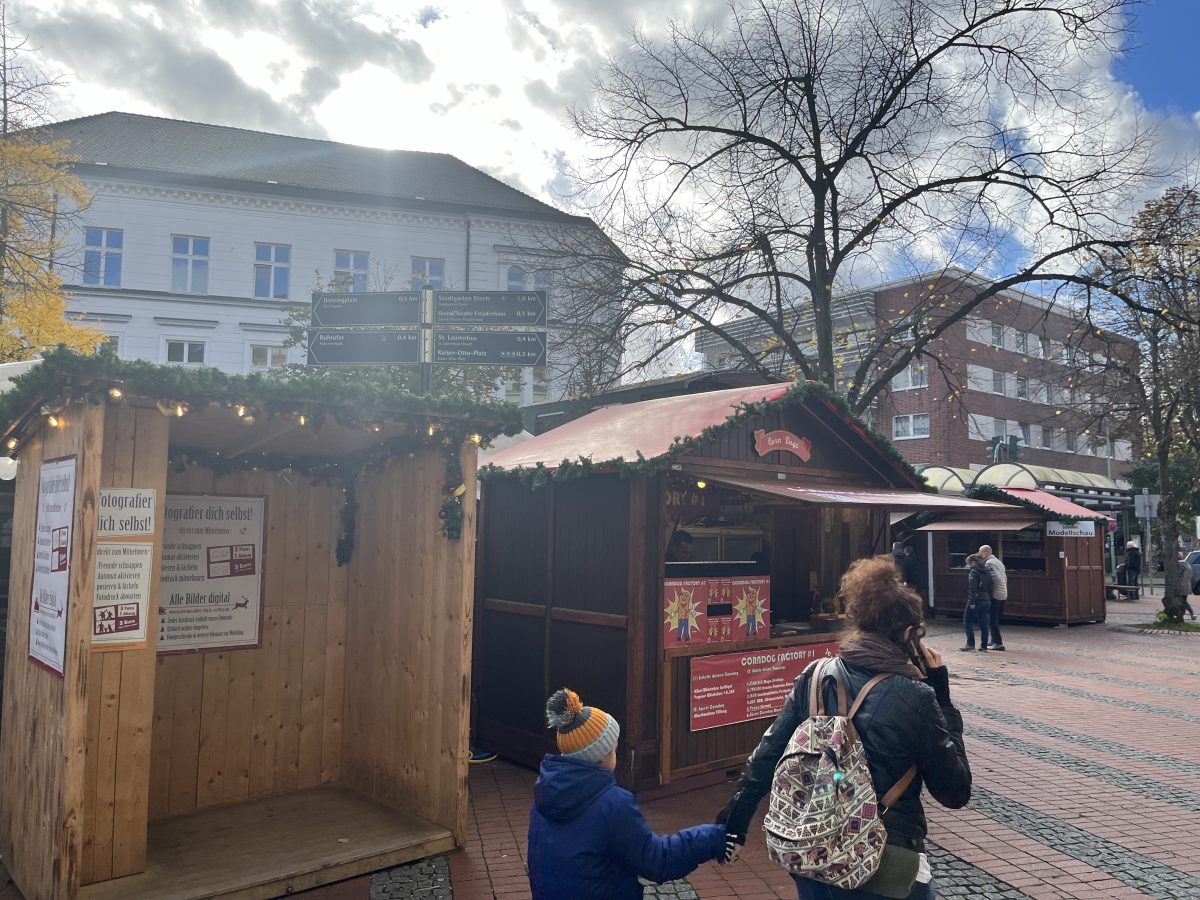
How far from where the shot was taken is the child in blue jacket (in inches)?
105

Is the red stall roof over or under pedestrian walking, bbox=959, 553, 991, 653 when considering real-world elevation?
over

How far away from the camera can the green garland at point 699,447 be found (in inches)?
250

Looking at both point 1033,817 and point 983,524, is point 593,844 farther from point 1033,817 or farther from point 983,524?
point 983,524

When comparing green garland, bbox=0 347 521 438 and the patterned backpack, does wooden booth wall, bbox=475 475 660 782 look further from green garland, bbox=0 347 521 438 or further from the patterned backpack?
the patterned backpack

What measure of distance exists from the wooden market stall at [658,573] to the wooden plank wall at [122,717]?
9.83 ft

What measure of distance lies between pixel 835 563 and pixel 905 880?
6.69m

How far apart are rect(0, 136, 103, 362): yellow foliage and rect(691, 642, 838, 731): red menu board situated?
486 inches

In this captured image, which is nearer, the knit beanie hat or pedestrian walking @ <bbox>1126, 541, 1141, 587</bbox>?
the knit beanie hat

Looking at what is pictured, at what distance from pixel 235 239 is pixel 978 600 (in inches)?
1106

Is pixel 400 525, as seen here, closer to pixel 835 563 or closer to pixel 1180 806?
pixel 835 563

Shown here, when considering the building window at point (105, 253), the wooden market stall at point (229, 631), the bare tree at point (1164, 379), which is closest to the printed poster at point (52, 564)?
the wooden market stall at point (229, 631)

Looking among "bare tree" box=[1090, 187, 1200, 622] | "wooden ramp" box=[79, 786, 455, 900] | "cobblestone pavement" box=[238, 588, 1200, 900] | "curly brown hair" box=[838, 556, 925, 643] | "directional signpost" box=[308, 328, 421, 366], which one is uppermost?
"bare tree" box=[1090, 187, 1200, 622]

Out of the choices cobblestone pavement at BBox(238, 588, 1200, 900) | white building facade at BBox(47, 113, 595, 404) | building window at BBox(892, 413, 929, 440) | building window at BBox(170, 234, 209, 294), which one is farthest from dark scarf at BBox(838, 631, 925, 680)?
building window at BBox(892, 413, 929, 440)

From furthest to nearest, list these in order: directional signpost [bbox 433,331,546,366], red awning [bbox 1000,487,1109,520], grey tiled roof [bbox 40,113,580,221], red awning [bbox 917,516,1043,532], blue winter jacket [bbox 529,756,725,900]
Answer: grey tiled roof [bbox 40,113,580,221] → red awning [bbox 1000,487,1109,520] → red awning [bbox 917,516,1043,532] → directional signpost [bbox 433,331,546,366] → blue winter jacket [bbox 529,756,725,900]
